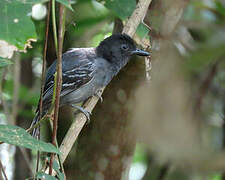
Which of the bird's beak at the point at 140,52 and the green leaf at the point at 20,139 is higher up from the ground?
the green leaf at the point at 20,139

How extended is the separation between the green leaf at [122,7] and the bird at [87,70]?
120cm

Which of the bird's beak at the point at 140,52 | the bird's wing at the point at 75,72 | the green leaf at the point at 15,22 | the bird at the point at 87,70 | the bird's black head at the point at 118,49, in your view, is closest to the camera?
the green leaf at the point at 15,22

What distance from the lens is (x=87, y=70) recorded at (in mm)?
4156

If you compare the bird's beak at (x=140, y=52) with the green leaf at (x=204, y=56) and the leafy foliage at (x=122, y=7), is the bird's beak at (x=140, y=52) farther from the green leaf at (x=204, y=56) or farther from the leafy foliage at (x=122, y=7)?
the green leaf at (x=204, y=56)

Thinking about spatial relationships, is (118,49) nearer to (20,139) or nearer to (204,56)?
(20,139)

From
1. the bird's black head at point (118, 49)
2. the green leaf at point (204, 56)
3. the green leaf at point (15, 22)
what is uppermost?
the green leaf at point (204, 56)

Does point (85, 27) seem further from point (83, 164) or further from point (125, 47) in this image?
point (83, 164)

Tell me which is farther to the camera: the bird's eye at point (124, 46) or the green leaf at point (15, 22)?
the bird's eye at point (124, 46)

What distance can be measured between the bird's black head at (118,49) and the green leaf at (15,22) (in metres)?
1.66

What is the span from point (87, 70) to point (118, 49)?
1.40 ft

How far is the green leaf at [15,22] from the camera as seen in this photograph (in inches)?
67.8

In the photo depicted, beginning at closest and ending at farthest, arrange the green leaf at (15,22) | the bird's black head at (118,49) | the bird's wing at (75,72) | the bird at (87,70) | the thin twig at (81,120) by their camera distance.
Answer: the green leaf at (15,22) < the thin twig at (81,120) < the bird's black head at (118,49) < the bird at (87,70) < the bird's wing at (75,72)

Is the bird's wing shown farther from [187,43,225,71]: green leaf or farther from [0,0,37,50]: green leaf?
[187,43,225,71]: green leaf

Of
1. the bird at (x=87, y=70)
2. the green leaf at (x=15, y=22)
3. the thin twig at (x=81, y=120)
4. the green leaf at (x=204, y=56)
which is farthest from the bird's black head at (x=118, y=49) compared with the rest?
the green leaf at (x=204, y=56)
